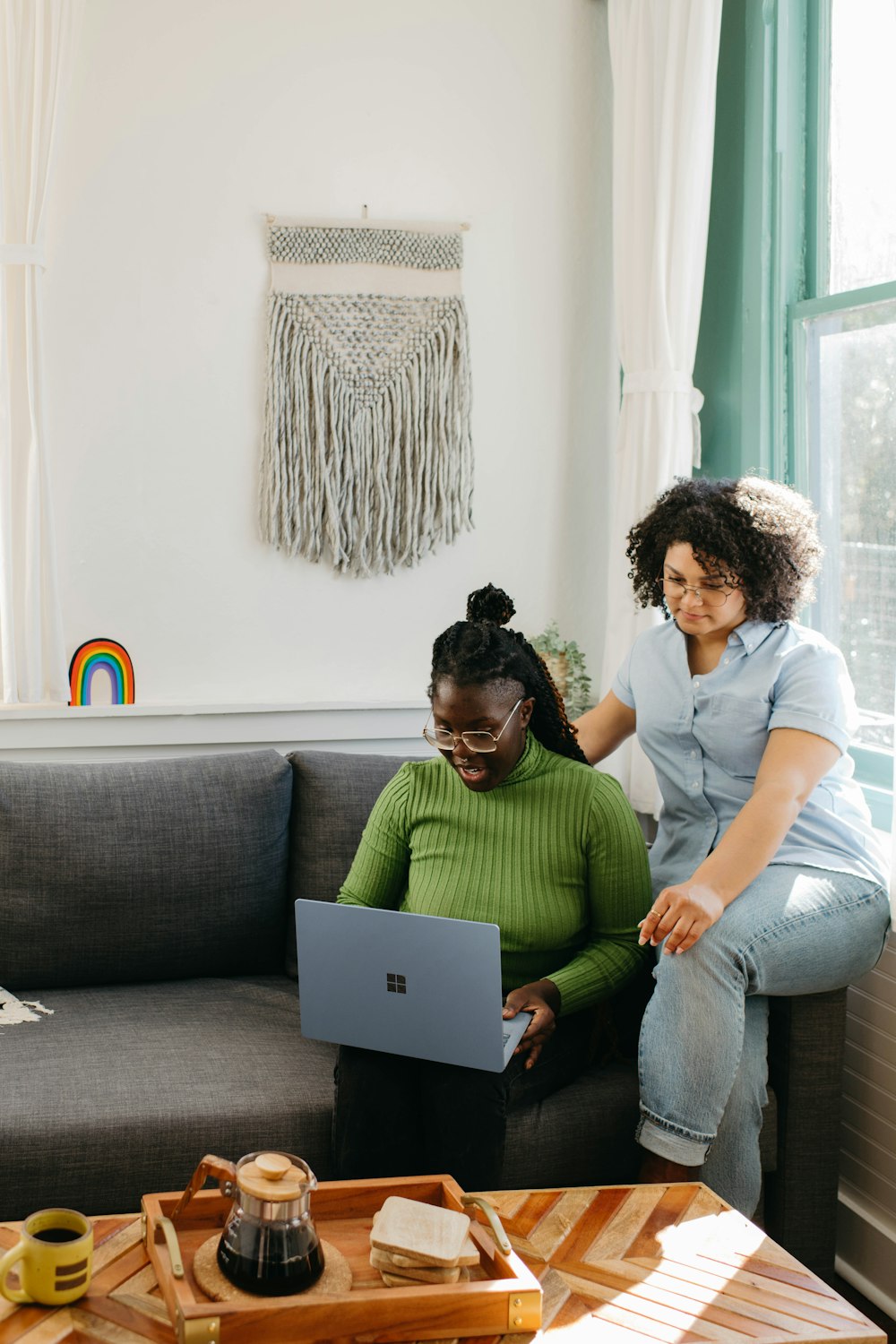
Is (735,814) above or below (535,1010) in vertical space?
above

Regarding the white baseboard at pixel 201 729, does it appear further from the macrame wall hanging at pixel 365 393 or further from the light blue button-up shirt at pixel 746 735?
the light blue button-up shirt at pixel 746 735

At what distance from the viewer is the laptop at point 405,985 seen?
1598 mm

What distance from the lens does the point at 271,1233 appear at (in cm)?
122

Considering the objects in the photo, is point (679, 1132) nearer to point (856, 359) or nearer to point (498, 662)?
point (498, 662)

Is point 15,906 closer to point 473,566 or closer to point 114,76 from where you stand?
point 473,566

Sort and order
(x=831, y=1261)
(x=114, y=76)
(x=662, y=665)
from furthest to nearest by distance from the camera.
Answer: (x=114, y=76) < (x=662, y=665) < (x=831, y=1261)

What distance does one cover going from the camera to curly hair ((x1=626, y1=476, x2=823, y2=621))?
201 centimetres

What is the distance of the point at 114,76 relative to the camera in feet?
8.77

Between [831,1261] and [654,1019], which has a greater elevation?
[654,1019]

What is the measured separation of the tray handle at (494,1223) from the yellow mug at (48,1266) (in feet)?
1.29

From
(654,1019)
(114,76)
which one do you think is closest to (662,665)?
(654,1019)

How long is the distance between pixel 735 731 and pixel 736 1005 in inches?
17.2

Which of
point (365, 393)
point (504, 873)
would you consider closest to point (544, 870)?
point (504, 873)

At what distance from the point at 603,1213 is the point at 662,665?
0.96 m
